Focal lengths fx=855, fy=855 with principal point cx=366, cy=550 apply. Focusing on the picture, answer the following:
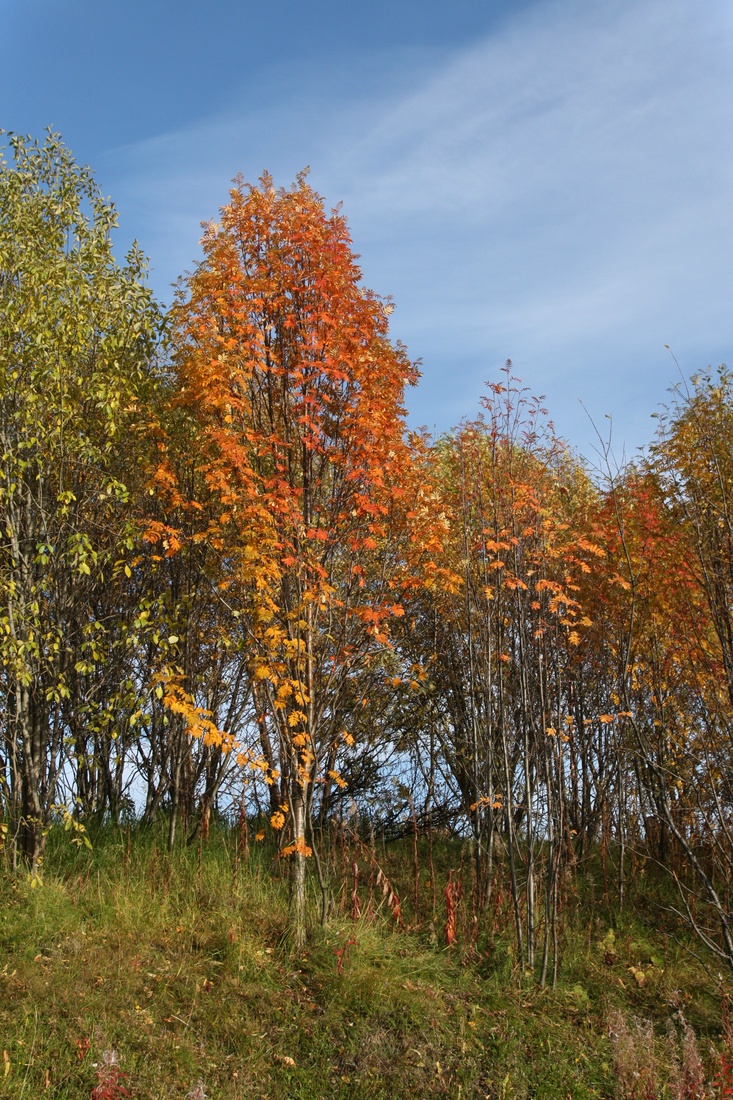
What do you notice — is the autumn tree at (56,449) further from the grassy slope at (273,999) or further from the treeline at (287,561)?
the grassy slope at (273,999)

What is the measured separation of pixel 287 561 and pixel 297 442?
1.25 metres

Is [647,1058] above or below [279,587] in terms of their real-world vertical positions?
below

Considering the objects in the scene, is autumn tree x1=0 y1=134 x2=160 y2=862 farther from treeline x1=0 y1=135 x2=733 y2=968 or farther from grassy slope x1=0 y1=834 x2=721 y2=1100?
grassy slope x1=0 y1=834 x2=721 y2=1100

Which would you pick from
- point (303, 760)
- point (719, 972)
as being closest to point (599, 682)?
point (719, 972)

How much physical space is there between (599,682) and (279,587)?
3683mm

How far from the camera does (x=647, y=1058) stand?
17.5 ft

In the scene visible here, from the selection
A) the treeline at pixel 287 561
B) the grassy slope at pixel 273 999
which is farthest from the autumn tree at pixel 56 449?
the grassy slope at pixel 273 999

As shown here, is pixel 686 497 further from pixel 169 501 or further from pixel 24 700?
pixel 24 700

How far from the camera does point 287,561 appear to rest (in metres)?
6.11

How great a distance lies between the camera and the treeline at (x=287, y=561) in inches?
256

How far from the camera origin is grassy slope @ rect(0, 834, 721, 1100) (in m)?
4.89

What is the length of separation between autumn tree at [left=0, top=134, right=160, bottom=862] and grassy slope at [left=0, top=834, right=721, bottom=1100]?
107 cm

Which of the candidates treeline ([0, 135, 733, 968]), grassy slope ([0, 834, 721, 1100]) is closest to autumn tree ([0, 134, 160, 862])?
treeline ([0, 135, 733, 968])

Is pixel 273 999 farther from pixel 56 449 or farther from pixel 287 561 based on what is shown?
pixel 56 449
